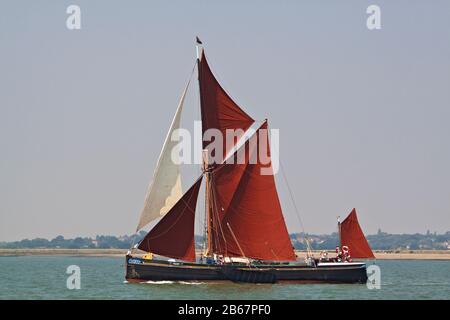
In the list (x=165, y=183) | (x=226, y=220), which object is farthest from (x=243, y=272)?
(x=165, y=183)

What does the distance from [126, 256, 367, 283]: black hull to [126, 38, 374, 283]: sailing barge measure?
7cm

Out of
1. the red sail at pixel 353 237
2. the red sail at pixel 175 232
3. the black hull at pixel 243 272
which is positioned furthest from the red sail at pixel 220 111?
the red sail at pixel 353 237

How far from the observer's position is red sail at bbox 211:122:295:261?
239 feet

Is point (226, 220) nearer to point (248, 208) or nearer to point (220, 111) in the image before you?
point (248, 208)

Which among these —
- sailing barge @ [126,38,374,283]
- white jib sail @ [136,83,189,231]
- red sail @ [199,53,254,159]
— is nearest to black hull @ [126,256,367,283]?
sailing barge @ [126,38,374,283]

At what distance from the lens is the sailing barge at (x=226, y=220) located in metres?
71.9

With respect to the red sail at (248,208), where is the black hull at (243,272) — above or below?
below

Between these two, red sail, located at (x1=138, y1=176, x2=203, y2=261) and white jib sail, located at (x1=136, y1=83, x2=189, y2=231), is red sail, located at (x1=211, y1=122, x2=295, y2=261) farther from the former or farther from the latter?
white jib sail, located at (x1=136, y1=83, x2=189, y2=231)

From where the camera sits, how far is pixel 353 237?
3093 inches

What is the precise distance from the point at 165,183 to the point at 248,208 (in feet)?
21.8

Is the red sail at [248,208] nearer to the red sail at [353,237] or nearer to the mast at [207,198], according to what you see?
the mast at [207,198]
